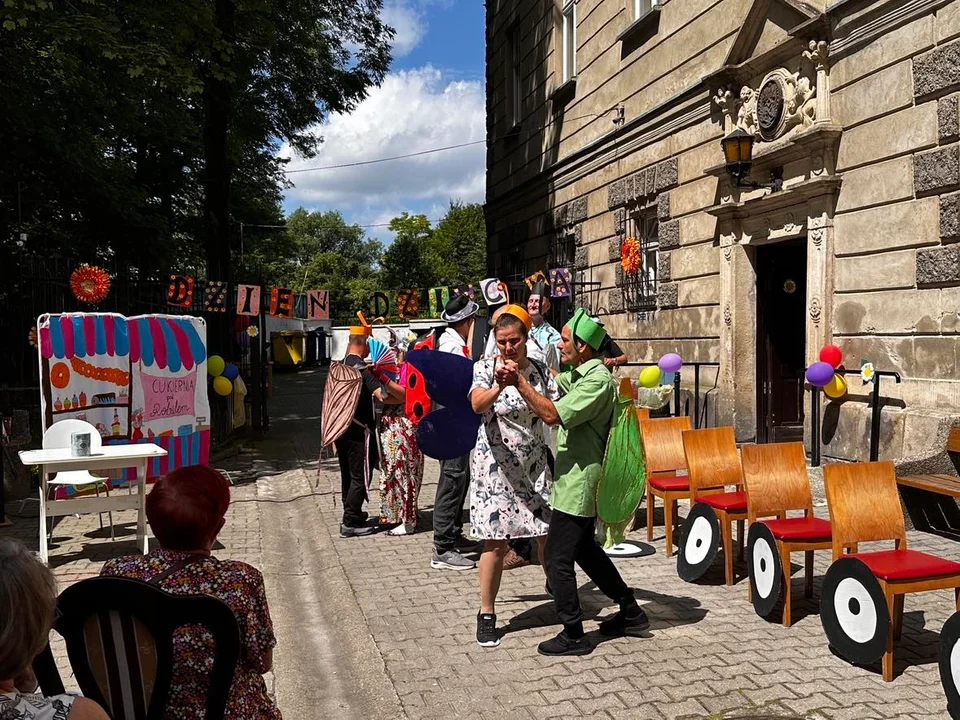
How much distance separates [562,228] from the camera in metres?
17.9

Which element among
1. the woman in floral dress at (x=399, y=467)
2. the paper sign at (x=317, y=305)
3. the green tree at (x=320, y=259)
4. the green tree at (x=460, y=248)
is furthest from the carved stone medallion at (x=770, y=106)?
the green tree at (x=460, y=248)

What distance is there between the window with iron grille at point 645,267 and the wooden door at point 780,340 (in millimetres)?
2558

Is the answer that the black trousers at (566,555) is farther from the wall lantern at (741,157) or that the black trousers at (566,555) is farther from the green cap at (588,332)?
the wall lantern at (741,157)

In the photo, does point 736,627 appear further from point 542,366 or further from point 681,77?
point 681,77

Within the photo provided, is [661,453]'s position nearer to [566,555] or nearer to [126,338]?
[566,555]

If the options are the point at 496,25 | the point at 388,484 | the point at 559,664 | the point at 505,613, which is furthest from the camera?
the point at 496,25

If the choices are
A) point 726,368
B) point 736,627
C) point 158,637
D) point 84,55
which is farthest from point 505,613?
point 84,55

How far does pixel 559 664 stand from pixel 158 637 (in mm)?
2675

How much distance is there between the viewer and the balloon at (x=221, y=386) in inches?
535

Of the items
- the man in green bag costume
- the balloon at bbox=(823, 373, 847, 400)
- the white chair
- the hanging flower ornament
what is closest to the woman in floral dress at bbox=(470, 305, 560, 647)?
the man in green bag costume

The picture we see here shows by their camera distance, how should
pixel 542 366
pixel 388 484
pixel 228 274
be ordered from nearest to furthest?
1. pixel 542 366
2. pixel 388 484
3. pixel 228 274

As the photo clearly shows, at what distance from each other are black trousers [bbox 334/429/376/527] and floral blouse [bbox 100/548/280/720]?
5.13m

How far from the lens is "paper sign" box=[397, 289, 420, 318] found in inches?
598

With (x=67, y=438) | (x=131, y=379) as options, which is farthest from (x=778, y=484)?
(x=131, y=379)
